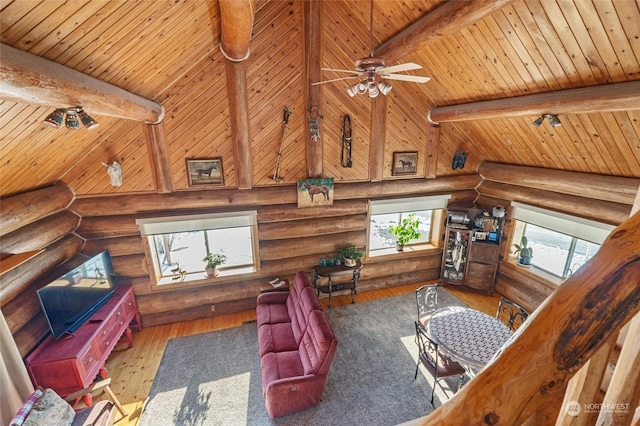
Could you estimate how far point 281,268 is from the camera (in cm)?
586

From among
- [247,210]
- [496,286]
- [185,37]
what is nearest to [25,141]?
[185,37]

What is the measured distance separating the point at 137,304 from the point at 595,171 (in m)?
7.94

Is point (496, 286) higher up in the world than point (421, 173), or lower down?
lower down

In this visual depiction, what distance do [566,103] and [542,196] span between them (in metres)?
2.44

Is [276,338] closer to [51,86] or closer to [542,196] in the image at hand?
[51,86]

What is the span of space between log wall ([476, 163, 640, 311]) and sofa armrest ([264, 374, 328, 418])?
4.63 metres

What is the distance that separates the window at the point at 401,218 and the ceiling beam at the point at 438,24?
2.75m

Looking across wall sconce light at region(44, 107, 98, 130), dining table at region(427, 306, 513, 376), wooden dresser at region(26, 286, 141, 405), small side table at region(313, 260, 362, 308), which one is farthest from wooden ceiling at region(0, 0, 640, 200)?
dining table at region(427, 306, 513, 376)

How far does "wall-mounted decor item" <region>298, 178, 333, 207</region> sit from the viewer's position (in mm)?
5535

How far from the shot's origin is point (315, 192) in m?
5.62

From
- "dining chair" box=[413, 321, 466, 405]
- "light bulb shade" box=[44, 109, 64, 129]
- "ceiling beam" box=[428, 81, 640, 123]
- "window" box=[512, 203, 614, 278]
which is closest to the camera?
"light bulb shade" box=[44, 109, 64, 129]

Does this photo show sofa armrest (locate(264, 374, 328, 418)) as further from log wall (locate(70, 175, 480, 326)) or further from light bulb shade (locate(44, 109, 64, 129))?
light bulb shade (locate(44, 109, 64, 129))

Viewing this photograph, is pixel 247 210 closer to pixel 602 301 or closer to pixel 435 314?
pixel 435 314

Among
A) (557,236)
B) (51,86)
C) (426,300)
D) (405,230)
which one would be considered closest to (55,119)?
(51,86)
